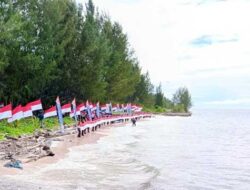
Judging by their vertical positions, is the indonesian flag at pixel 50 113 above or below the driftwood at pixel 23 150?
above

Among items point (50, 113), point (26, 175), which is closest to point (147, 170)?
point (26, 175)

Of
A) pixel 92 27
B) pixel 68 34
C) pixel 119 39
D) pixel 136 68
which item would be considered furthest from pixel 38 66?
pixel 136 68

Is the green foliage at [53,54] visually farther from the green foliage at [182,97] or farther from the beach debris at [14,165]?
the green foliage at [182,97]

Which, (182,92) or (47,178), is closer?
(47,178)

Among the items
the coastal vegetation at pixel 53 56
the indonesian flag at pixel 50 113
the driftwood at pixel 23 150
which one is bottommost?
the driftwood at pixel 23 150

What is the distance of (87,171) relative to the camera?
1553 cm

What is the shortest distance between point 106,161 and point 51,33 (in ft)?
87.9

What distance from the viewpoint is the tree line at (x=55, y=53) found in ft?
126

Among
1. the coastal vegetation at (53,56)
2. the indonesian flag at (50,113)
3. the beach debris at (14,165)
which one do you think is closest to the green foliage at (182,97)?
the coastal vegetation at (53,56)

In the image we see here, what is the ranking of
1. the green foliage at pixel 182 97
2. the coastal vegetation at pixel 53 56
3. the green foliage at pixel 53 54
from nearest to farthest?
1. the coastal vegetation at pixel 53 56
2. the green foliage at pixel 53 54
3. the green foliage at pixel 182 97

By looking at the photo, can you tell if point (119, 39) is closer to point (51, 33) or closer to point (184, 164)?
point (51, 33)

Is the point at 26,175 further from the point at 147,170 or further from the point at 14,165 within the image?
the point at 147,170

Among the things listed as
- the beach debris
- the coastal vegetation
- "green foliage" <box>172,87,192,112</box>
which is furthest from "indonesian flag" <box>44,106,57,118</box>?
"green foliage" <box>172,87,192,112</box>

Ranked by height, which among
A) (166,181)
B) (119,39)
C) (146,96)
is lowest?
(166,181)
